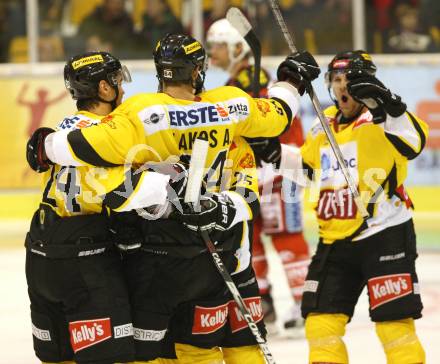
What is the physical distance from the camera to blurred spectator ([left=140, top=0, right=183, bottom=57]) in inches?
343

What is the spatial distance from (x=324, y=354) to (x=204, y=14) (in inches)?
200

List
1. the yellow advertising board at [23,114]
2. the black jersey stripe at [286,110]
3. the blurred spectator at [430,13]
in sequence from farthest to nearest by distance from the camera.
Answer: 1. the blurred spectator at [430,13]
2. the yellow advertising board at [23,114]
3. the black jersey stripe at [286,110]

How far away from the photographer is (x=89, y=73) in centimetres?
353

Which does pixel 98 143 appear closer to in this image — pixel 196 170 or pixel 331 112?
pixel 196 170

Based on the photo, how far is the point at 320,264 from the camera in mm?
4055

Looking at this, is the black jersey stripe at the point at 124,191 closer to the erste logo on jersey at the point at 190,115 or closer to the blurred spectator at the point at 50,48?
the erste logo on jersey at the point at 190,115

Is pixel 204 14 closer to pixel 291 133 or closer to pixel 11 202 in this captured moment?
pixel 11 202

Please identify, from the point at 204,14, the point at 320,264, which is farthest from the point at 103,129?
the point at 204,14

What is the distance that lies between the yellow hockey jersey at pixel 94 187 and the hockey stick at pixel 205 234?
0.09 m

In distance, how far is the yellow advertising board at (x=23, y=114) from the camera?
8.07m

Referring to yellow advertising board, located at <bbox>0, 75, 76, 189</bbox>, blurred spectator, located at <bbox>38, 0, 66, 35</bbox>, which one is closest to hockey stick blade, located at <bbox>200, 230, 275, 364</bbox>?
yellow advertising board, located at <bbox>0, 75, 76, 189</bbox>

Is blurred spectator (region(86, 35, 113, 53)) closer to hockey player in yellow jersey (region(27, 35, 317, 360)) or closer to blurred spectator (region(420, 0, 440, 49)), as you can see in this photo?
blurred spectator (region(420, 0, 440, 49))

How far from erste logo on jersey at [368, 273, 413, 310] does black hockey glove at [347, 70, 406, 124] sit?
56cm

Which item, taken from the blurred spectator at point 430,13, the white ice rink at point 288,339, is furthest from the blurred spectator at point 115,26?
the white ice rink at point 288,339
